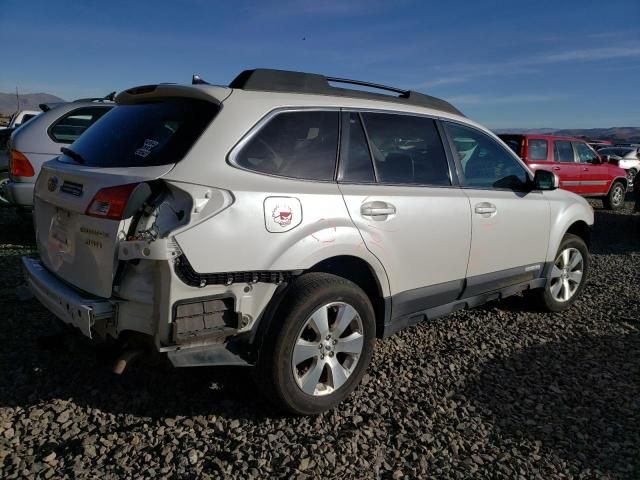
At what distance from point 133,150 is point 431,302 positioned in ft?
7.01

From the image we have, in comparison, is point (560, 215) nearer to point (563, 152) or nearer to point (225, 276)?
point (225, 276)

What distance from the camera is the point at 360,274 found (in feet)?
10.4

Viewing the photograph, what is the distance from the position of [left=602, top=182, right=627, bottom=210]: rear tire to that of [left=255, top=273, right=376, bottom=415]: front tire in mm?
12685

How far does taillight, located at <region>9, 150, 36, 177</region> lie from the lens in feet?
19.5

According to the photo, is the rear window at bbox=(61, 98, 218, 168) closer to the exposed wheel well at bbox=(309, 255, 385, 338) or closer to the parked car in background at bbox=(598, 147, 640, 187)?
the exposed wheel well at bbox=(309, 255, 385, 338)

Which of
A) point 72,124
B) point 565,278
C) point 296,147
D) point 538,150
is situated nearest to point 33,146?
point 72,124

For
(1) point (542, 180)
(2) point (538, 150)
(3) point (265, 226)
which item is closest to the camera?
(3) point (265, 226)

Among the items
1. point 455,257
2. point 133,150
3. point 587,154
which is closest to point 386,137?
point 455,257

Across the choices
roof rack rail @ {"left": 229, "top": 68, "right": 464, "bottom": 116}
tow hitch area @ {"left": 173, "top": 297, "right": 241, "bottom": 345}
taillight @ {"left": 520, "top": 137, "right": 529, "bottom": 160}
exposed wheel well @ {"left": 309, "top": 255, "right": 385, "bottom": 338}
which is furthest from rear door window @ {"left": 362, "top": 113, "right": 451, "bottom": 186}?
taillight @ {"left": 520, "top": 137, "right": 529, "bottom": 160}

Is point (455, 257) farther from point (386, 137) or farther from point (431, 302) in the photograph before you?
point (386, 137)

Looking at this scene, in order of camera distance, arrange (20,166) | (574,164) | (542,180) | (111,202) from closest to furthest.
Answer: (111,202) < (542,180) < (20,166) < (574,164)

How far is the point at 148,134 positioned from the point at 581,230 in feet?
14.1

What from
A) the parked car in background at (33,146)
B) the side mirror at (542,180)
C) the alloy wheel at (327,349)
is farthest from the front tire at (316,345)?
the parked car in background at (33,146)

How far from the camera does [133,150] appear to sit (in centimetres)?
269
